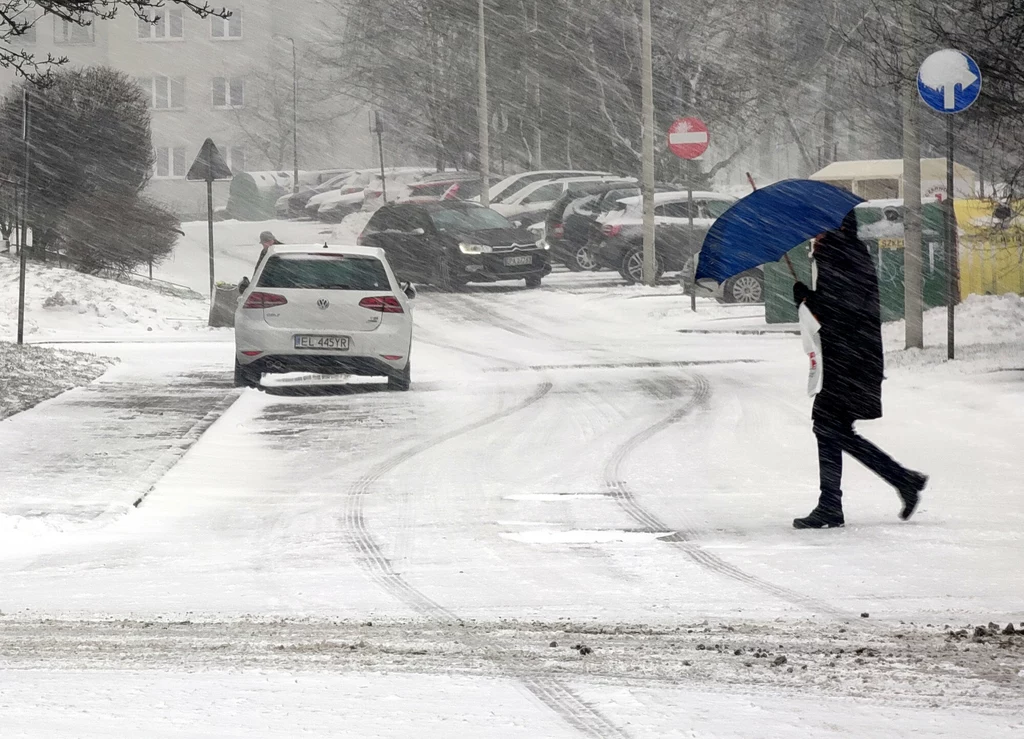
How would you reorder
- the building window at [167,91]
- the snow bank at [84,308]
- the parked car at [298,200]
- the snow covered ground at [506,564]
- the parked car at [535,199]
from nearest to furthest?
1. the snow covered ground at [506,564]
2. the snow bank at [84,308]
3. the parked car at [535,199]
4. the parked car at [298,200]
5. the building window at [167,91]

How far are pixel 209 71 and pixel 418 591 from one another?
79120mm

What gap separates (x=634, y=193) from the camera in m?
33.3

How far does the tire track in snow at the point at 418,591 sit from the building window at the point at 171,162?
70.1 metres

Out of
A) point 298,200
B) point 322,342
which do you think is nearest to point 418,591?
point 322,342

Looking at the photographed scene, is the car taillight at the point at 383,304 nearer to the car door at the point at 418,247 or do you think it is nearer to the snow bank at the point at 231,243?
the car door at the point at 418,247

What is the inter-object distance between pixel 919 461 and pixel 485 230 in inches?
776

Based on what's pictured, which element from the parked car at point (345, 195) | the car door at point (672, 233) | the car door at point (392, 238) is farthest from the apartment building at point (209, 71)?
the car door at point (672, 233)

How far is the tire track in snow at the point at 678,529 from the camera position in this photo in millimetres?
7142

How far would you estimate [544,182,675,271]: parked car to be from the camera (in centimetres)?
3303

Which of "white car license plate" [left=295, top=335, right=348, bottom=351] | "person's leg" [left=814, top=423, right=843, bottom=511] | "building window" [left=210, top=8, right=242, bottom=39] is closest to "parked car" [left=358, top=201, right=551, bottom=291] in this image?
"white car license plate" [left=295, top=335, right=348, bottom=351]

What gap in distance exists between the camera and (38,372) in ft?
57.0

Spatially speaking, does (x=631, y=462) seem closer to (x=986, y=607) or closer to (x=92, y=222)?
(x=986, y=607)

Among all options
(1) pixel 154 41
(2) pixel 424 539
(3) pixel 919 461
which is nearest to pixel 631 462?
(3) pixel 919 461

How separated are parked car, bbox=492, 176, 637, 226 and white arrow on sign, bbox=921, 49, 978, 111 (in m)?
22.3
